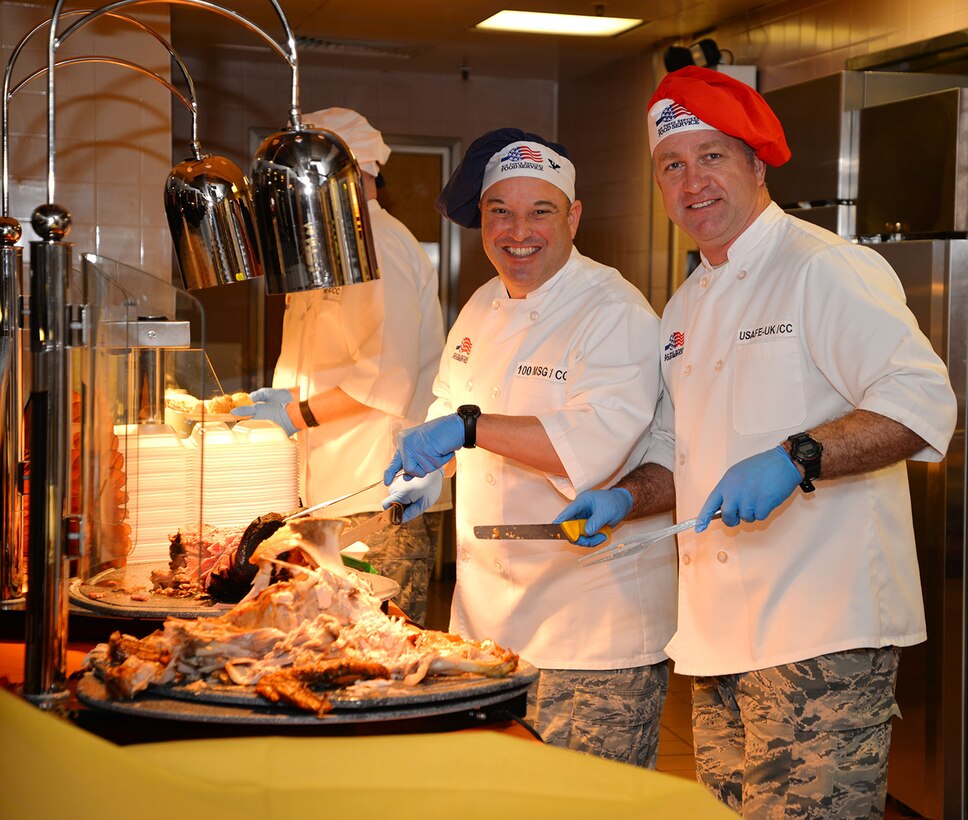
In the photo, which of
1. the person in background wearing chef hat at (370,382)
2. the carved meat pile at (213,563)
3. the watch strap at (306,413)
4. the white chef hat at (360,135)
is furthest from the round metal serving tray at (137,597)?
the white chef hat at (360,135)

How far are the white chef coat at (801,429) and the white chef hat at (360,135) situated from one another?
1.61 meters

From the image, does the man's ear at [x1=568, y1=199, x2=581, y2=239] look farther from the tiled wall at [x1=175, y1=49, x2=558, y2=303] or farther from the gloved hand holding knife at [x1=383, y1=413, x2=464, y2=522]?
Result: the tiled wall at [x1=175, y1=49, x2=558, y2=303]

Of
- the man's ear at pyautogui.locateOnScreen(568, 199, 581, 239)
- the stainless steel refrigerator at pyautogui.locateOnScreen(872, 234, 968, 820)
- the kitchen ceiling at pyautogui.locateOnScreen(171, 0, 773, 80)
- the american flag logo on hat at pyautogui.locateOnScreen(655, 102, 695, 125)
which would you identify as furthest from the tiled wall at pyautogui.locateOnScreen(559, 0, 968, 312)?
the american flag logo on hat at pyautogui.locateOnScreen(655, 102, 695, 125)

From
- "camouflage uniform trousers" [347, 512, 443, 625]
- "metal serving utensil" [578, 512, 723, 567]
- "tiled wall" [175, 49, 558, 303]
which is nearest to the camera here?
"metal serving utensil" [578, 512, 723, 567]

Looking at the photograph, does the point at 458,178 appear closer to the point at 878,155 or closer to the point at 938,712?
the point at 878,155

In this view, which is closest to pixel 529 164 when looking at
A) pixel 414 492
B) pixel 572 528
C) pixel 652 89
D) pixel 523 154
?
pixel 523 154

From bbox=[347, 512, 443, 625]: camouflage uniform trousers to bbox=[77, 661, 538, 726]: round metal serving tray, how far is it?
1829mm

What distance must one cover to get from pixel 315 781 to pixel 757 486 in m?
1.07

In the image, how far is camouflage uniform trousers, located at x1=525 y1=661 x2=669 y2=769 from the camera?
2256 mm

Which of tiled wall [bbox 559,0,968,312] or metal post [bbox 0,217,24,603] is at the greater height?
tiled wall [bbox 559,0,968,312]

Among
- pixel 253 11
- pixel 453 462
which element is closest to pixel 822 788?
pixel 453 462

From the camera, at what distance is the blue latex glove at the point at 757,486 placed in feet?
6.20

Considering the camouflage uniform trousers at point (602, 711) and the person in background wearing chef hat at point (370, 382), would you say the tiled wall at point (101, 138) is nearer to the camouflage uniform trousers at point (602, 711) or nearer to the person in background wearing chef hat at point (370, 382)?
the person in background wearing chef hat at point (370, 382)

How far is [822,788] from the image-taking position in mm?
1942
